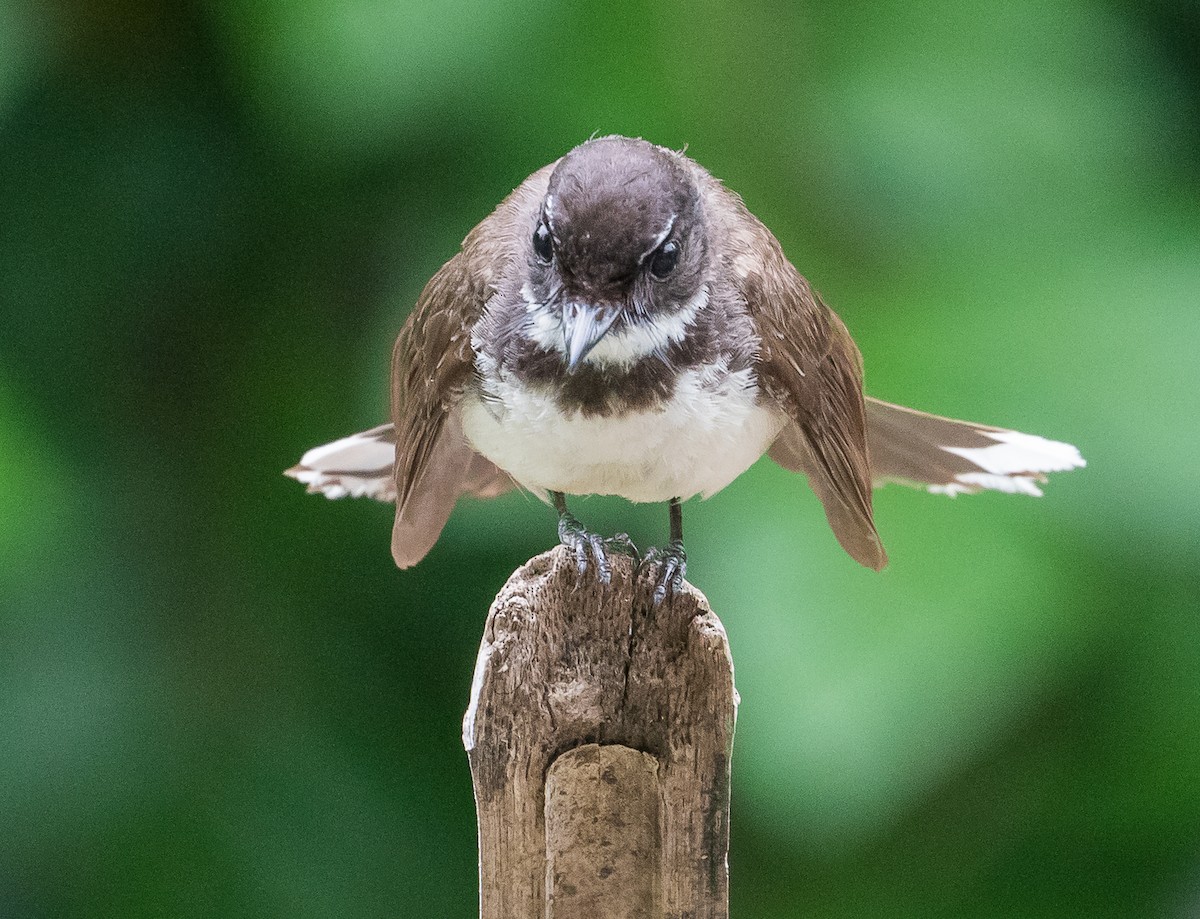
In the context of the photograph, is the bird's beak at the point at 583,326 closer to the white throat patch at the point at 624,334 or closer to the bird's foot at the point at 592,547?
the white throat patch at the point at 624,334

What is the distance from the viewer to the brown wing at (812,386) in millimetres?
2646

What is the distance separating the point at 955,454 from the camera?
3.28 m

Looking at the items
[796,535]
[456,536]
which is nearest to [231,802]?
[456,536]

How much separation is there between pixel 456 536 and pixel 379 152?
0.99 meters

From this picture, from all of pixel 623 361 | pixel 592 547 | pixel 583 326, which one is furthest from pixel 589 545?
pixel 583 326

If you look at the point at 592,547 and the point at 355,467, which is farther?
the point at 355,467

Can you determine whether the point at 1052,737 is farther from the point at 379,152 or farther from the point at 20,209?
the point at 20,209

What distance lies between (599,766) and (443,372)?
795 mm

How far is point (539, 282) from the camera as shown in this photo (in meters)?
2.52

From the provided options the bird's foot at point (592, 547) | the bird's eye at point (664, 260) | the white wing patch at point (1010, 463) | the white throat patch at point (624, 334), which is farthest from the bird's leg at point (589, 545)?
the white wing patch at point (1010, 463)

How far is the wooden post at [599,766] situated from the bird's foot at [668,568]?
0.16 ft

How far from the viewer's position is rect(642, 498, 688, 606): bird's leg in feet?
8.00

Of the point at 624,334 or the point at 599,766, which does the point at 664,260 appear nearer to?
the point at 624,334

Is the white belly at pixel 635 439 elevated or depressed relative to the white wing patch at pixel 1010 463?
depressed
